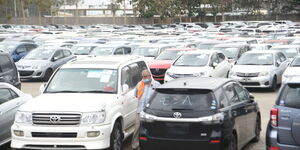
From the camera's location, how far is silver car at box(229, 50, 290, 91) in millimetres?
18016

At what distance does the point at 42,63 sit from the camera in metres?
22.5

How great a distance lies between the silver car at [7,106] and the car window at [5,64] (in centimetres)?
378

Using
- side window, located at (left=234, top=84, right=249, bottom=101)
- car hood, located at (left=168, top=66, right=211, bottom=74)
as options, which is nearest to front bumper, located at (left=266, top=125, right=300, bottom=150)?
side window, located at (left=234, top=84, right=249, bottom=101)

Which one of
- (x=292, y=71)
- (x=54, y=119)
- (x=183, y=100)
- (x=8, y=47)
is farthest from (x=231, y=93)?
(x=8, y=47)

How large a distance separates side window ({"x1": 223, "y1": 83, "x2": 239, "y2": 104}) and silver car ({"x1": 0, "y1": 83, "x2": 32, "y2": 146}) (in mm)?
4567

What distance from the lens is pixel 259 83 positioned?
1795 centimetres

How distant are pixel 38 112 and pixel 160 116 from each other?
7.39ft

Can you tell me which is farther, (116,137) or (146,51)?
(146,51)

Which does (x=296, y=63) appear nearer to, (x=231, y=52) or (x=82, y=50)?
(x=231, y=52)

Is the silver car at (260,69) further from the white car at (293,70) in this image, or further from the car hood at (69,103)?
the car hood at (69,103)

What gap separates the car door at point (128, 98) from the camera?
9.74 m

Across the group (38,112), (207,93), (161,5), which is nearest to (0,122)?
(38,112)

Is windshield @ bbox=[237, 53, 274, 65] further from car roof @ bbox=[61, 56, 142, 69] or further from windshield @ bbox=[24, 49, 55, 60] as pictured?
windshield @ bbox=[24, 49, 55, 60]

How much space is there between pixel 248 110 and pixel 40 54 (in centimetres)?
1597
